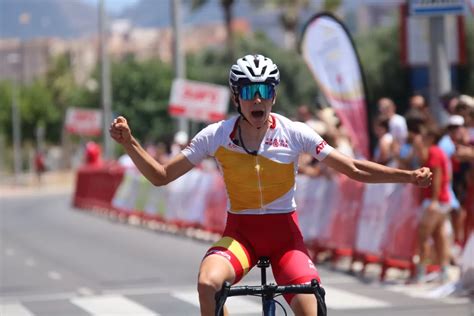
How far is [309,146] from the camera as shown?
25.1 ft

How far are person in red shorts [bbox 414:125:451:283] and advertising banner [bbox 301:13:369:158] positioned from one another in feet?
12.8

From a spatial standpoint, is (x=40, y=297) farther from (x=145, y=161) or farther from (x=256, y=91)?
(x=256, y=91)

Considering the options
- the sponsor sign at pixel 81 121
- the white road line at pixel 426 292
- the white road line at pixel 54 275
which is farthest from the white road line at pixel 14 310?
the sponsor sign at pixel 81 121

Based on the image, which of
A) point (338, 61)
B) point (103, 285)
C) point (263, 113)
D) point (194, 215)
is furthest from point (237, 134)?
point (194, 215)

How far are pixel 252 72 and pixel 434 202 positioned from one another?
7.37 m

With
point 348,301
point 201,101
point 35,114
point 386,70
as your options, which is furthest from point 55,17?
point 35,114

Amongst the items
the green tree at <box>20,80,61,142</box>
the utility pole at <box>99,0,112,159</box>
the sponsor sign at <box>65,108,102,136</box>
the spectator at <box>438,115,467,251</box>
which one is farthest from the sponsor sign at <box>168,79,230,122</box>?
the green tree at <box>20,80,61,142</box>

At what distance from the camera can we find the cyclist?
7.32 metres

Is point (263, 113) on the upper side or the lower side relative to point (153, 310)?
upper

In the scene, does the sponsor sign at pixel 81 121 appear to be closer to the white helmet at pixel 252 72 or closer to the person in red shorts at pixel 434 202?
the person in red shorts at pixel 434 202

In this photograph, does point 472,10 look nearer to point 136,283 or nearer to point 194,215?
point 136,283

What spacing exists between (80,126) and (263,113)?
1675 inches

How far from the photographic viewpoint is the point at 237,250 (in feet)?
24.3

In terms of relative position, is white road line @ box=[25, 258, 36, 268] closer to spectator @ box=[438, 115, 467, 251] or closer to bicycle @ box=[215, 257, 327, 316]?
spectator @ box=[438, 115, 467, 251]
